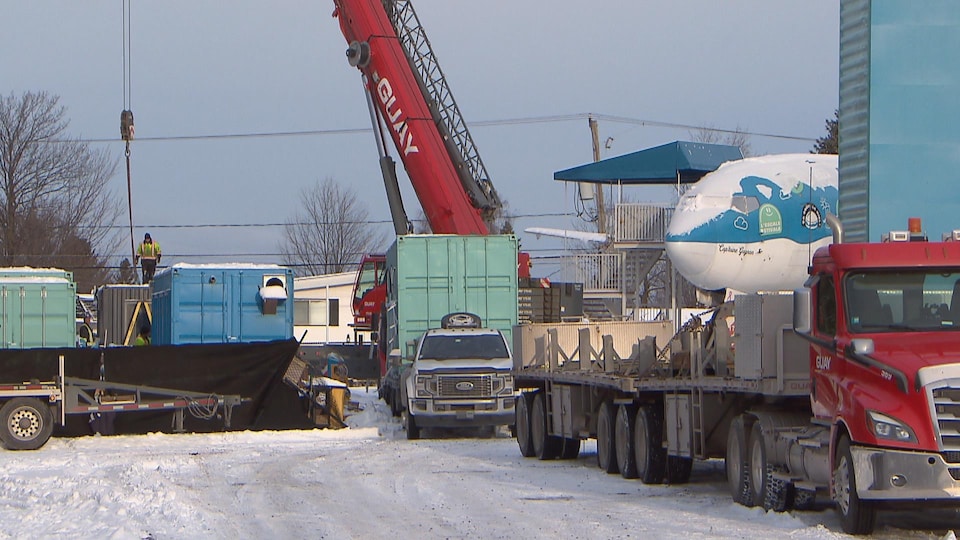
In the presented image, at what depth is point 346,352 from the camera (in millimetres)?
46656

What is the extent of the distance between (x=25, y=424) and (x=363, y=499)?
10.8 metres

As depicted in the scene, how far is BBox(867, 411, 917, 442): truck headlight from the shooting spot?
11.1 m

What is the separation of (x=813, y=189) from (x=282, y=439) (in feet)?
34.7

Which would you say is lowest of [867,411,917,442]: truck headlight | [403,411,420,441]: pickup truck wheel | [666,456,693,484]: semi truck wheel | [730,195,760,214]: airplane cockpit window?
[403,411,420,441]: pickup truck wheel

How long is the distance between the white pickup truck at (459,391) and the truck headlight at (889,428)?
553 inches

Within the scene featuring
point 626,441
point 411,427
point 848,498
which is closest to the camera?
point 848,498

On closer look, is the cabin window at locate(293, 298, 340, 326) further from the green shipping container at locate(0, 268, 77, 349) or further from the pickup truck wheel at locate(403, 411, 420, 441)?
the pickup truck wheel at locate(403, 411, 420, 441)

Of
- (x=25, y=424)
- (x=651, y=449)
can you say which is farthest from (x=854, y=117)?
(x=25, y=424)

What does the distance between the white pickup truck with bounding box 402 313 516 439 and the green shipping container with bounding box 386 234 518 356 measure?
8.85 ft

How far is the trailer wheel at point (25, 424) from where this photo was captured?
23.8m

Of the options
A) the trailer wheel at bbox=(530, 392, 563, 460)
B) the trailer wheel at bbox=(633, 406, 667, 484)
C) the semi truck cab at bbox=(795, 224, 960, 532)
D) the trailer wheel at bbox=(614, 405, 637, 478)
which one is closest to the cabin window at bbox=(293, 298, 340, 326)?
the trailer wheel at bbox=(530, 392, 563, 460)

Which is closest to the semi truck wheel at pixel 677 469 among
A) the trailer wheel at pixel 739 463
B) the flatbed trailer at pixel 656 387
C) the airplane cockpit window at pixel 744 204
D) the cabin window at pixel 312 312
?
the flatbed trailer at pixel 656 387

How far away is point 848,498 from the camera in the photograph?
11.7m

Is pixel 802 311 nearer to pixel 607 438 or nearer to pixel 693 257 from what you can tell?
pixel 607 438
